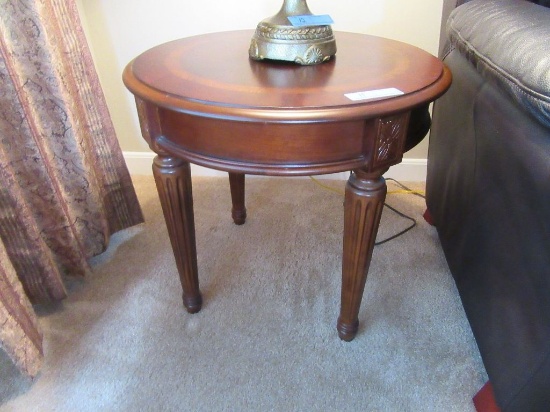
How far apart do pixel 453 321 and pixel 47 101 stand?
1136 mm

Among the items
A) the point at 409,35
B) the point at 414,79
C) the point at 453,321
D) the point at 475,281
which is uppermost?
the point at 414,79

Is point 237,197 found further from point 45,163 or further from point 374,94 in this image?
point 374,94

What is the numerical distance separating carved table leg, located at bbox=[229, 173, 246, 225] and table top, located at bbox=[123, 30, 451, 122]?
465 millimetres

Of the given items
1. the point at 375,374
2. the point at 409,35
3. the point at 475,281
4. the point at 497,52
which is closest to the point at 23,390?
the point at 375,374

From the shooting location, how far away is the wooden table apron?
656mm

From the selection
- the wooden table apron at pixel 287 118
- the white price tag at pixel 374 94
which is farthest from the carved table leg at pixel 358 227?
the white price tag at pixel 374 94

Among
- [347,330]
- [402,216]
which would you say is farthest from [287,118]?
[402,216]

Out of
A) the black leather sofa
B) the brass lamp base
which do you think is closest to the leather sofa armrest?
the black leather sofa

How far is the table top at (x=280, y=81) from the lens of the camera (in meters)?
0.64

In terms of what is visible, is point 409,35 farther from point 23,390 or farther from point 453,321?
point 23,390

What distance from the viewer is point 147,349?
3.31 feet

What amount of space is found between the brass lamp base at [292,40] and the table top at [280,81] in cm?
2

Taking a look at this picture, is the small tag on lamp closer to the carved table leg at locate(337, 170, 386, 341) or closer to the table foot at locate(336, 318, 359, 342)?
the carved table leg at locate(337, 170, 386, 341)

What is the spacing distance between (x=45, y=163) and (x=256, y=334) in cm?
66
